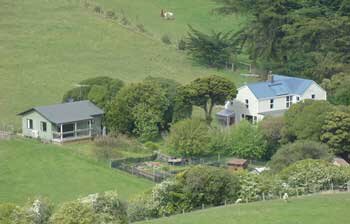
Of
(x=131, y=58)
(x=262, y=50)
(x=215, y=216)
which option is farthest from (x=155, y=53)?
(x=215, y=216)

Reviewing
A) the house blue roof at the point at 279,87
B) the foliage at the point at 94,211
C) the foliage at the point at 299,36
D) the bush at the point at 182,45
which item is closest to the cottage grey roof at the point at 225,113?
the house blue roof at the point at 279,87

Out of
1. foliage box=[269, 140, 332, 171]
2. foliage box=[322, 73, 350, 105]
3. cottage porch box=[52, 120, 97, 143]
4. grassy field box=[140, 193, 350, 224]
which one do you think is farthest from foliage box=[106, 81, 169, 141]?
grassy field box=[140, 193, 350, 224]

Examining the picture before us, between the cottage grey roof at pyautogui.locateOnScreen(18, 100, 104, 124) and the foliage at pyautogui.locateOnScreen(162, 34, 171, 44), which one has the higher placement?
the foliage at pyautogui.locateOnScreen(162, 34, 171, 44)

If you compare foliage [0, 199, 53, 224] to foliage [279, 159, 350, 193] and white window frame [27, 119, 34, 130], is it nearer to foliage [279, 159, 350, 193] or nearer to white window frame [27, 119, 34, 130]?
foliage [279, 159, 350, 193]

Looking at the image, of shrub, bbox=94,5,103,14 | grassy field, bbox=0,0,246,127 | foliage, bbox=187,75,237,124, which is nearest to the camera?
foliage, bbox=187,75,237,124

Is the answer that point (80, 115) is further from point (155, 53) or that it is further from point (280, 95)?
point (155, 53)

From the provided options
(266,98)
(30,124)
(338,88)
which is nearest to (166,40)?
(266,98)

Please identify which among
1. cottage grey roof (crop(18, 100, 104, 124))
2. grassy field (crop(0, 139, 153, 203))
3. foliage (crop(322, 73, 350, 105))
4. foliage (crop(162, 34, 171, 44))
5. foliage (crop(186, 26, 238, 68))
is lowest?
grassy field (crop(0, 139, 153, 203))
